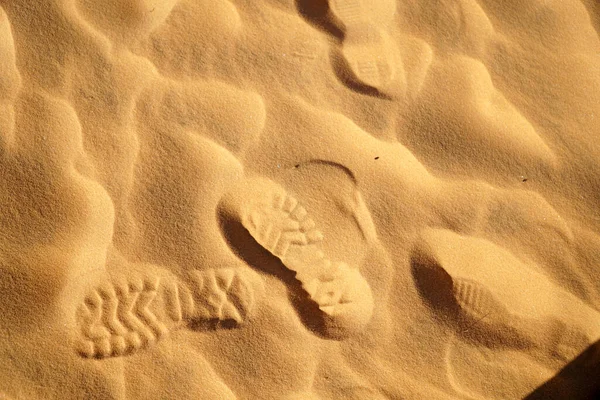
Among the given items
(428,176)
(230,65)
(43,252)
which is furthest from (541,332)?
(43,252)

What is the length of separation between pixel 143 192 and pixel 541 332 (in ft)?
4.14

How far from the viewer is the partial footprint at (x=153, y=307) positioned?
141 cm

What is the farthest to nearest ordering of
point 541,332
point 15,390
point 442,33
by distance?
point 442,33 → point 541,332 → point 15,390

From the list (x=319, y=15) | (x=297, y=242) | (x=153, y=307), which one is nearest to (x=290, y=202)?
(x=297, y=242)

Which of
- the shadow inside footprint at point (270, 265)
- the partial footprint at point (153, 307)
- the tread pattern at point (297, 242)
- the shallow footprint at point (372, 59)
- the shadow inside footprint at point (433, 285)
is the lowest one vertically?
the partial footprint at point (153, 307)

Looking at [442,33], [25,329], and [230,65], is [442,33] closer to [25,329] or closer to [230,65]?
[230,65]

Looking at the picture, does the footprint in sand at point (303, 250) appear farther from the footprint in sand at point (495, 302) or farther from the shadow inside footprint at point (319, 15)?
the shadow inside footprint at point (319, 15)

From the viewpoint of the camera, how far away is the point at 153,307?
1.43 metres

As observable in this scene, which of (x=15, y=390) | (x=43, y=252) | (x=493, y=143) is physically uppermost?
(x=493, y=143)

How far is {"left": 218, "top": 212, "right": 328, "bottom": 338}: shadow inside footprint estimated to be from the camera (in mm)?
1460

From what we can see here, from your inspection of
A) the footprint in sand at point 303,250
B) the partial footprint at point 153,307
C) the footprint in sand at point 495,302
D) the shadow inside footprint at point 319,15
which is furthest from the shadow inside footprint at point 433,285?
the shadow inside footprint at point 319,15

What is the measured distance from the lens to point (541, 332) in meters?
1.52

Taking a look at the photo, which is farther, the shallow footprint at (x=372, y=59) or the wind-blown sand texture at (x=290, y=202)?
the shallow footprint at (x=372, y=59)

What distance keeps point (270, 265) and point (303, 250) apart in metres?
0.11
